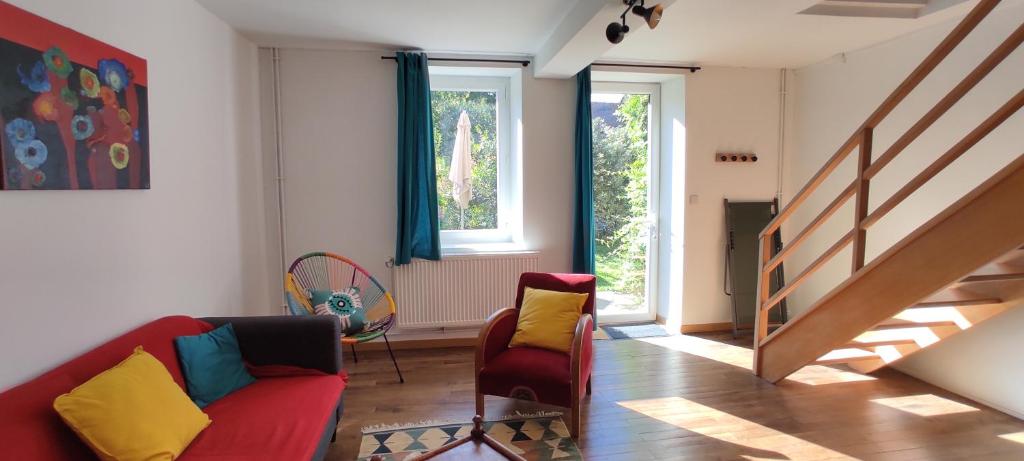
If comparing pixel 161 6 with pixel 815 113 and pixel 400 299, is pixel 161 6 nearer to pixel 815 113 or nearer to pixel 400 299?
pixel 400 299

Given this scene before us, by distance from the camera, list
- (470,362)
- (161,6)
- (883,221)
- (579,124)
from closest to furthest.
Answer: (161,6) < (883,221) < (470,362) < (579,124)

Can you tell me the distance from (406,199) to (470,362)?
4.52 feet

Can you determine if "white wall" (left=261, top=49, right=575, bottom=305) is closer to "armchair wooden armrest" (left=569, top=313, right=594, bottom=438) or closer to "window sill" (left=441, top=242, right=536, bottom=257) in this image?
"window sill" (left=441, top=242, right=536, bottom=257)

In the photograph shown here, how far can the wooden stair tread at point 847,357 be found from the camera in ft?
10.9

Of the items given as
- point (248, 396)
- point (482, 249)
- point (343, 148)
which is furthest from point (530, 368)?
point (343, 148)

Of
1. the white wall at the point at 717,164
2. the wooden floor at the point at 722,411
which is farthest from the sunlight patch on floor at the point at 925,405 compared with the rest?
the white wall at the point at 717,164

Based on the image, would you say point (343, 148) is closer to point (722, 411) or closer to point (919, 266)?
point (722, 411)

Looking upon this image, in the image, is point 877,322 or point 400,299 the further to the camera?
point 400,299

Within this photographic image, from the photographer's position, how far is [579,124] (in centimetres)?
414

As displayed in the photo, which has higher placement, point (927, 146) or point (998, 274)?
point (927, 146)

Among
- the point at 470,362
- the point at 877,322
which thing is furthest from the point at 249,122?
the point at 877,322

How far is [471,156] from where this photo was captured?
4.32 m

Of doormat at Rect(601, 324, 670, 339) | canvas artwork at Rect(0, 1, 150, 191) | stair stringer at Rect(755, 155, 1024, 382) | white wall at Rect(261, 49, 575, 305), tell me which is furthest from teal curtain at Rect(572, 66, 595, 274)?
canvas artwork at Rect(0, 1, 150, 191)

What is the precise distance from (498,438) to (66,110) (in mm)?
2418
